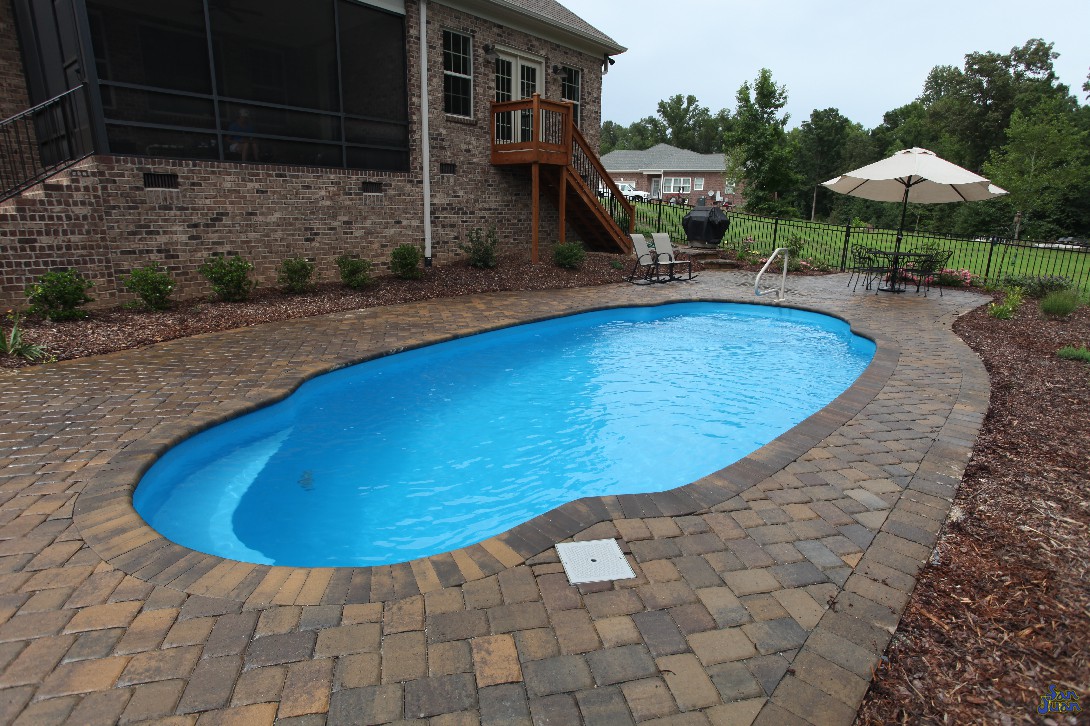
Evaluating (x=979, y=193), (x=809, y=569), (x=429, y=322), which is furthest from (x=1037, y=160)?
(x=809, y=569)

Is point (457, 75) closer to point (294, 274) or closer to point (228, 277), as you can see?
point (294, 274)

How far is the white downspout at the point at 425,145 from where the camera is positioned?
10688 mm

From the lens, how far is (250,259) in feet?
30.0

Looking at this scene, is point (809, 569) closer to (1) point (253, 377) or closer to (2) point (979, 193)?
(1) point (253, 377)

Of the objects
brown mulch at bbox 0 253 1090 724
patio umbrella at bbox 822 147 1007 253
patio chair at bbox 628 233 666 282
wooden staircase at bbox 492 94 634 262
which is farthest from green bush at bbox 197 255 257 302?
patio umbrella at bbox 822 147 1007 253

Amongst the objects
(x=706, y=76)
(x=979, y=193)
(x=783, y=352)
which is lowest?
(x=783, y=352)

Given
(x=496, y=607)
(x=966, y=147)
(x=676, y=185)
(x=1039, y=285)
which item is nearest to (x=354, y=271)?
(x=496, y=607)

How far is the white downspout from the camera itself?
35.1 ft

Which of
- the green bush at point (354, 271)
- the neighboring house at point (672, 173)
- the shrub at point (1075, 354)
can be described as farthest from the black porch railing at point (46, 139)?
the neighboring house at point (672, 173)

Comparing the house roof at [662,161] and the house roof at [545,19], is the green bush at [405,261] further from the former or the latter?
the house roof at [662,161]

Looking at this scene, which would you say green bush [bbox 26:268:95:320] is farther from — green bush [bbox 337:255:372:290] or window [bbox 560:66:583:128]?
window [bbox 560:66:583:128]

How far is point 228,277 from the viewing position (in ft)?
27.6

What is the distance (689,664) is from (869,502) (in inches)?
72.9

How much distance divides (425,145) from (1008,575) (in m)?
10.9
